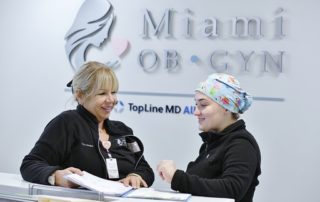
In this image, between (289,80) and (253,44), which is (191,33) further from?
(289,80)

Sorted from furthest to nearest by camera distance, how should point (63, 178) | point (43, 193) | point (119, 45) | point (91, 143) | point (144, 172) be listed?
1. point (119, 45)
2. point (144, 172)
3. point (91, 143)
4. point (63, 178)
5. point (43, 193)

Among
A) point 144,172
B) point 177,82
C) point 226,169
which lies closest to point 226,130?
point 226,169

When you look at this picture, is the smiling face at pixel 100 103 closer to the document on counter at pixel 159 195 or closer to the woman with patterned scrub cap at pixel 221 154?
the woman with patterned scrub cap at pixel 221 154

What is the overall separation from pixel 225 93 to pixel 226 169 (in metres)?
0.41

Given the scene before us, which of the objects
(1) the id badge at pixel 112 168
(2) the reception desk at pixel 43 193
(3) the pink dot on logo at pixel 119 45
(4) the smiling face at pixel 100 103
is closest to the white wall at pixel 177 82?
(3) the pink dot on logo at pixel 119 45

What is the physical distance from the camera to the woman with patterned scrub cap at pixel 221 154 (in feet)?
7.05

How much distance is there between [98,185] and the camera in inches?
83.7

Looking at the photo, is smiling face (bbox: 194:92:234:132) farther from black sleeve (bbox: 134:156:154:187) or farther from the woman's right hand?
the woman's right hand

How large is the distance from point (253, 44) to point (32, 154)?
252cm

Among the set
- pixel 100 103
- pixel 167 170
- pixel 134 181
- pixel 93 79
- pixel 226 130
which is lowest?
pixel 134 181

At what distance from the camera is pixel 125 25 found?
15.8 ft

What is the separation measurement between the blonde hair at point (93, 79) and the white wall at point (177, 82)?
1996 mm

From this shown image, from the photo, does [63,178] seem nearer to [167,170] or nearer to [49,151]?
[49,151]

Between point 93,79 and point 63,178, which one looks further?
point 93,79
